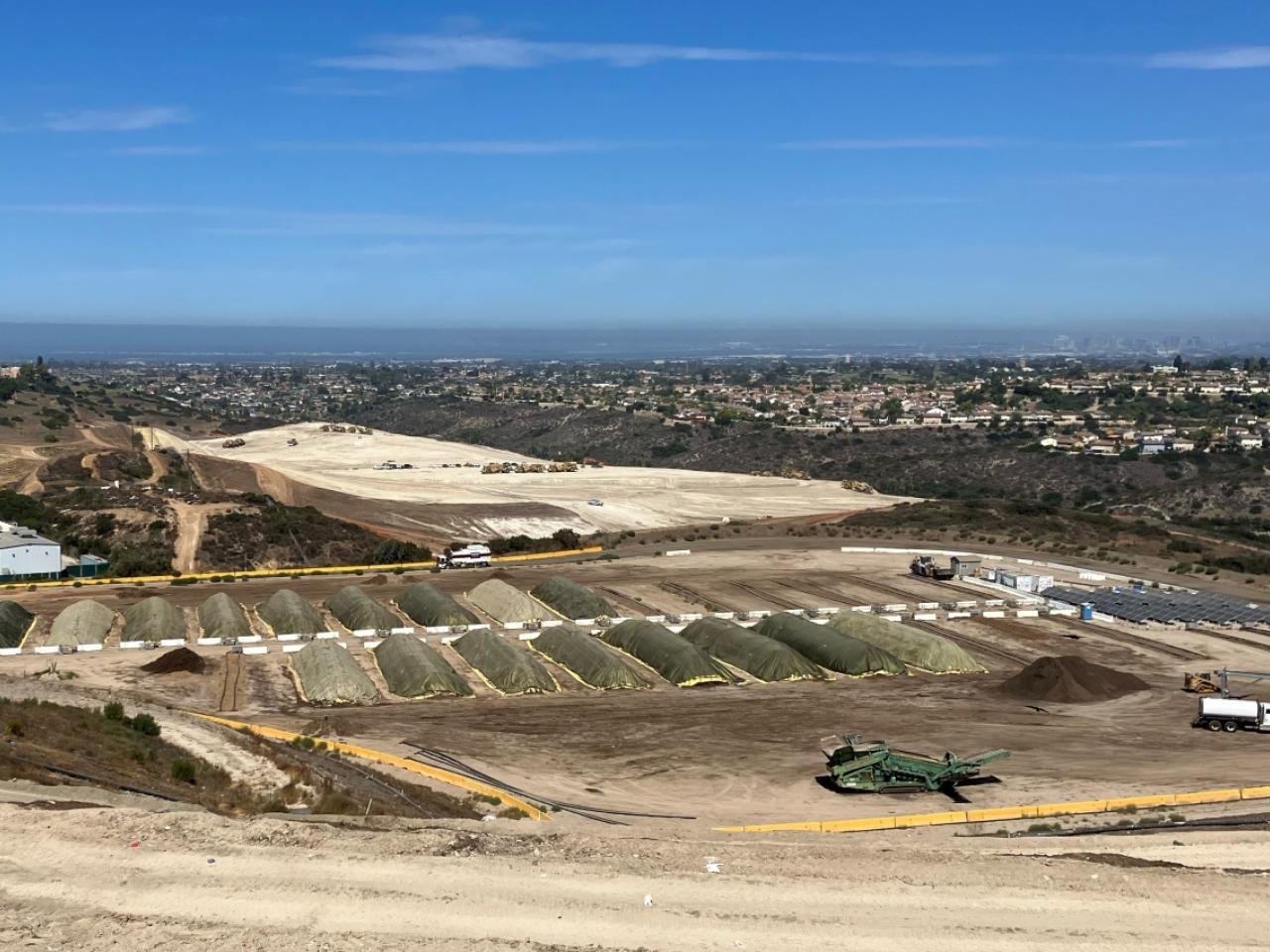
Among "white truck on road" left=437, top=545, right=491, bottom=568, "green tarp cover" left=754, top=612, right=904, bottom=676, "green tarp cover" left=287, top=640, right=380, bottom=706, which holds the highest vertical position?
"green tarp cover" left=754, top=612, right=904, bottom=676

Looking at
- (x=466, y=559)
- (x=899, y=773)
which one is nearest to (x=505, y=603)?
(x=466, y=559)

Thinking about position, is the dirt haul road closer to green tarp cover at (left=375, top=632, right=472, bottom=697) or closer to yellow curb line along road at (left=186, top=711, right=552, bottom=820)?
yellow curb line along road at (left=186, top=711, right=552, bottom=820)

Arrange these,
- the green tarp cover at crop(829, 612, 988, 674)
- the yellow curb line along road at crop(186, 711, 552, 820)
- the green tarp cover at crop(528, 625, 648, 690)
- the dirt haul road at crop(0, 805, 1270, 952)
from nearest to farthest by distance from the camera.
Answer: the dirt haul road at crop(0, 805, 1270, 952)
the yellow curb line along road at crop(186, 711, 552, 820)
the green tarp cover at crop(528, 625, 648, 690)
the green tarp cover at crop(829, 612, 988, 674)

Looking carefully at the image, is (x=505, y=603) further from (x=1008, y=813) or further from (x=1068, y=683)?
(x=1008, y=813)

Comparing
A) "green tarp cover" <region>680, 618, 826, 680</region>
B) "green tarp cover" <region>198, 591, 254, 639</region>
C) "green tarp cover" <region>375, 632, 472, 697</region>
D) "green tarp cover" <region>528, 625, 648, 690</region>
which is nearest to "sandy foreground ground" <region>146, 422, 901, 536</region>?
"green tarp cover" <region>198, 591, 254, 639</region>

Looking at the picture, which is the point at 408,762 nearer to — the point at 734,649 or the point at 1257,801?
the point at 734,649

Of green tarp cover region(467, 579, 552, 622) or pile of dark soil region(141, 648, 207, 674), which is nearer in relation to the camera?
pile of dark soil region(141, 648, 207, 674)

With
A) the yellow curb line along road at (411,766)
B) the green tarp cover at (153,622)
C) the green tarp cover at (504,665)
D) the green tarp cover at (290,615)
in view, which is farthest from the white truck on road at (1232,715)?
the green tarp cover at (153,622)
